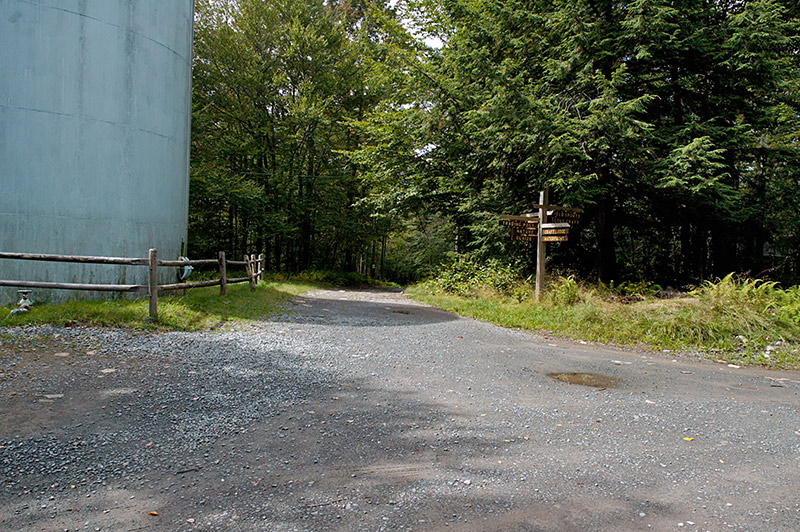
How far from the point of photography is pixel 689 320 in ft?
25.4

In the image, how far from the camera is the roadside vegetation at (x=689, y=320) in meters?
7.16

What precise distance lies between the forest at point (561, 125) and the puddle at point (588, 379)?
5416mm

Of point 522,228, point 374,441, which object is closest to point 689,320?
point 522,228

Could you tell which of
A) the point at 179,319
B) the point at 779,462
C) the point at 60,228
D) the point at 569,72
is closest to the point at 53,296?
the point at 60,228

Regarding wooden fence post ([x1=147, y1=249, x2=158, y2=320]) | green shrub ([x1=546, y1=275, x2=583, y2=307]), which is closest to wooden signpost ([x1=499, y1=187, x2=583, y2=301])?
green shrub ([x1=546, y1=275, x2=583, y2=307])

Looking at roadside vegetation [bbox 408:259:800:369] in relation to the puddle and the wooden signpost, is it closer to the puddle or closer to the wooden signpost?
the wooden signpost

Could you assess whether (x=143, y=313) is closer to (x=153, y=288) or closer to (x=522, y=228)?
(x=153, y=288)

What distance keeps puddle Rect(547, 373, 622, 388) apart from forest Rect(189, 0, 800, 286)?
213 inches

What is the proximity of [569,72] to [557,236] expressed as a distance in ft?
14.5

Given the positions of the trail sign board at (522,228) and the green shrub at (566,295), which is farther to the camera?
the trail sign board at (522,228)

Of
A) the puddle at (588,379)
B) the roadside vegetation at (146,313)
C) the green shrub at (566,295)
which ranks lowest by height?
the puddle at (588,379)

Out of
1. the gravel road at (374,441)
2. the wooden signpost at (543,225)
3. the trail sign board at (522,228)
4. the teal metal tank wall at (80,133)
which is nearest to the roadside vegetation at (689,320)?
the wooden signpost at (543,225)

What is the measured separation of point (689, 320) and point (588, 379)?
3.42m

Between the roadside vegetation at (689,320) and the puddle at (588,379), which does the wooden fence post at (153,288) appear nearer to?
the puddle at (588,379)
